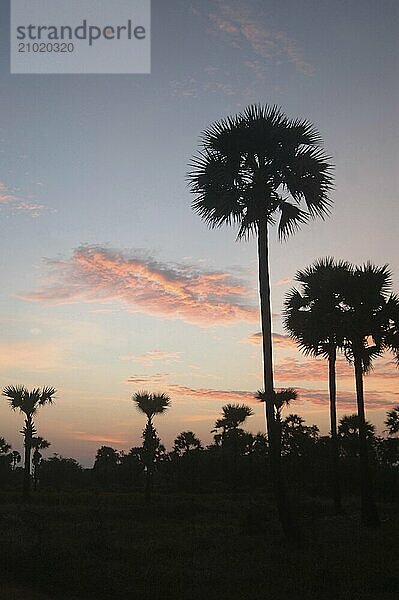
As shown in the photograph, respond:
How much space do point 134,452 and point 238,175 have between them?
213ft

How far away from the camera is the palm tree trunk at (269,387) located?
19.0 metres

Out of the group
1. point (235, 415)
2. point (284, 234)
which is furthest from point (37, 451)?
point (284, 234)

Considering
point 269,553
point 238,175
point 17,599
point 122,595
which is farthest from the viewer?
point 238,175

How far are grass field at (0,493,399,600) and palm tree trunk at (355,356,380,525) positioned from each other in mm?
788

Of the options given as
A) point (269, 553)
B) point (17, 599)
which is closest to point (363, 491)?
point (269, 553)

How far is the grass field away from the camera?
12555mm

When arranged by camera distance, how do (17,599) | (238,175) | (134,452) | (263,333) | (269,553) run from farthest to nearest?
(134,452)
(238,175)
(263,333)
(269,553)
(17,599)

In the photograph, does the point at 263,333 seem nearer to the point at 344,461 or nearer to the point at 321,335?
the point at 321,335

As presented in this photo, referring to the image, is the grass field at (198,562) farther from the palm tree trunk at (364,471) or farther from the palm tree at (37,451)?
the palm tree at (37,451)

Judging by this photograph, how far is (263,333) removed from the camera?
20.3 m

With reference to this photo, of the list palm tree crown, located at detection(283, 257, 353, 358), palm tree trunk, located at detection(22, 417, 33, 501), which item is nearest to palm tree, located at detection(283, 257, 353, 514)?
palm tree crown, located at detection(283, 257, 353, 358)

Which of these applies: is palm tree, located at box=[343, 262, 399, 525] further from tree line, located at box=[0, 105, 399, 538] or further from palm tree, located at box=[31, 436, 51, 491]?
palm tree, located at box=[31, 436, 51, 491]

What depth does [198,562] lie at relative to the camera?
51.3 feet

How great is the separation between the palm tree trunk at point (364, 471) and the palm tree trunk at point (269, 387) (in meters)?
6.28
